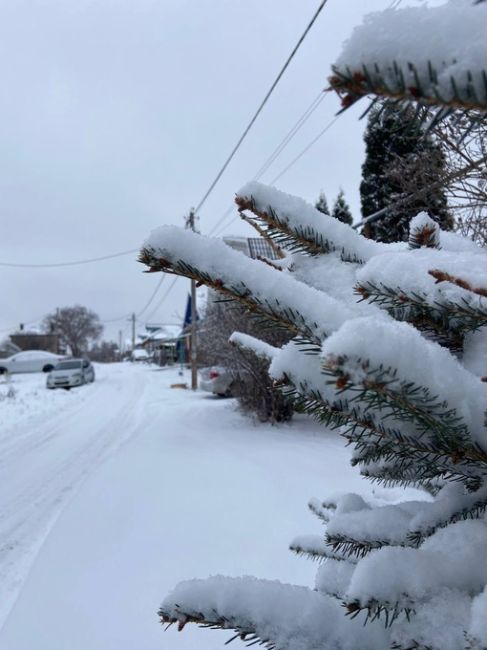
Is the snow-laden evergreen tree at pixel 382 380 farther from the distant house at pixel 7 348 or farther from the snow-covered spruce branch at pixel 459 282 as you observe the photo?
the distant house at pixel 7 348

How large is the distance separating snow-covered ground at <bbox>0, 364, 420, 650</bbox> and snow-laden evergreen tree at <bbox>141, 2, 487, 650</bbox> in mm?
1164

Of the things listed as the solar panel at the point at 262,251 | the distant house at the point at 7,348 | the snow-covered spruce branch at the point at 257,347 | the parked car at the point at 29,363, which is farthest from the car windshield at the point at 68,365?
the distant house at the point at 7,348

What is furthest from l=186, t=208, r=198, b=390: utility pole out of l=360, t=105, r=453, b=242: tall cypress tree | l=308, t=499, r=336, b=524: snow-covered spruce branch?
l=308, t=499, r=336, b=524: snow-covered spruce branch

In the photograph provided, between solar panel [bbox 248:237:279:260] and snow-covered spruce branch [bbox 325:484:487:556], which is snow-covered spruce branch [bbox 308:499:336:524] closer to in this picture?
snow-covered spruce branch [bbox 325:484:487:556]

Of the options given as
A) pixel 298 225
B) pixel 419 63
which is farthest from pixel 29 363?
pixel 419 63

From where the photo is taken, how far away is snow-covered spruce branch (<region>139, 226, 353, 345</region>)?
0.84 metres

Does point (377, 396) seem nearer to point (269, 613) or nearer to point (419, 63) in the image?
point (419, 63)

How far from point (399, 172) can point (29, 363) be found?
A: 29940 millimetres

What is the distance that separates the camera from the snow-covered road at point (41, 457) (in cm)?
420

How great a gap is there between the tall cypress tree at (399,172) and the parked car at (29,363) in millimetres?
25216

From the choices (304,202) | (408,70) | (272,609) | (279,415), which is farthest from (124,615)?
(279,415)

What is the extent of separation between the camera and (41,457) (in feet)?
25.6

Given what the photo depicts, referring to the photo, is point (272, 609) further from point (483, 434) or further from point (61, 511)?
point (61, 511)

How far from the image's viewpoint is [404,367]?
2.21 feet
